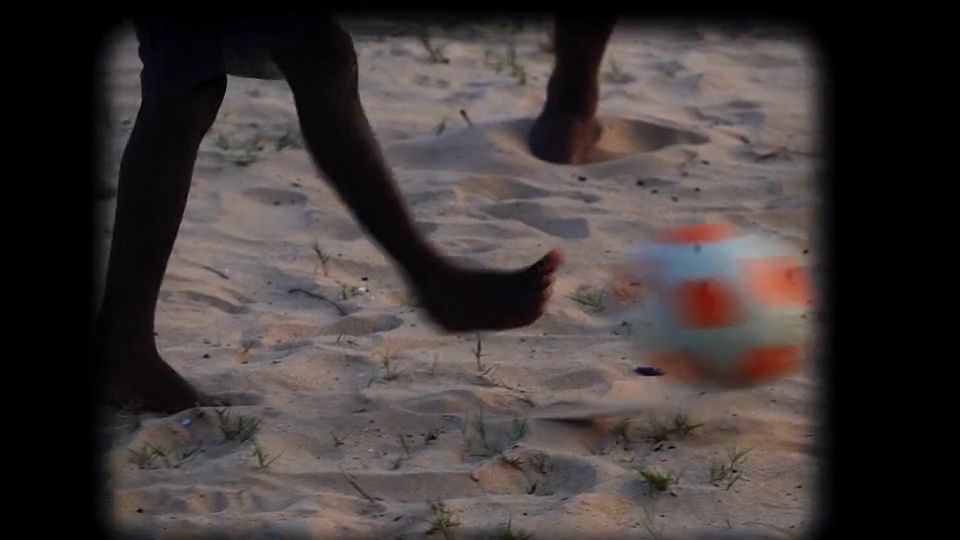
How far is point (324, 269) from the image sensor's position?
13.3ft

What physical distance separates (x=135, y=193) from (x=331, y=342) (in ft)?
2.33

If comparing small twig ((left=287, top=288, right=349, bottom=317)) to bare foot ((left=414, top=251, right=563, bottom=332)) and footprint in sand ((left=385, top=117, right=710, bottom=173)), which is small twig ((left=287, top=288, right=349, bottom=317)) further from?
footprint in sand ((left=385, top=117, right=710, bottom=173))

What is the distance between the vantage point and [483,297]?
9.99ft

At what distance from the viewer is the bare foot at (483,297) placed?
3037mm

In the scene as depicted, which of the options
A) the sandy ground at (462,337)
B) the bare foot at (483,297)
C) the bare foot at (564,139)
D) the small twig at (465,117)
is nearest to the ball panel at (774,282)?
the sandy ground at (462,337)

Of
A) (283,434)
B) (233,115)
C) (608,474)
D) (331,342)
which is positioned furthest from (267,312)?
(233,115)

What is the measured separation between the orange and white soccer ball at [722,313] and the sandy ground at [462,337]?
0.07m

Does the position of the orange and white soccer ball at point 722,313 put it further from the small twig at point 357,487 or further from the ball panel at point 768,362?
the small twig at point 357,487

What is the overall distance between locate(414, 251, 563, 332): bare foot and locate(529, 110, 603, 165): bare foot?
1.78 m

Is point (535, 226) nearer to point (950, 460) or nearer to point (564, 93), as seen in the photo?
point (564, 93)

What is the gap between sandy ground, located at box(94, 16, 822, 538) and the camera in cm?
284

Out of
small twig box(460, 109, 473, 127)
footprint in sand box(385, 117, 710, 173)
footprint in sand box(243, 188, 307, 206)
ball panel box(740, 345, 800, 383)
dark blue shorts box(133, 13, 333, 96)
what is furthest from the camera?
small twig box(460, 109, 473, 127)

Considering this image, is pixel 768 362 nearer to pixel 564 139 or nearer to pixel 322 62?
pixel 322 62

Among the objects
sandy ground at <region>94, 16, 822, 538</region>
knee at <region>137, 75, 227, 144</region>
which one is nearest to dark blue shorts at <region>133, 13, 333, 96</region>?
knee at <region>137, 75, 227, 144</region>
